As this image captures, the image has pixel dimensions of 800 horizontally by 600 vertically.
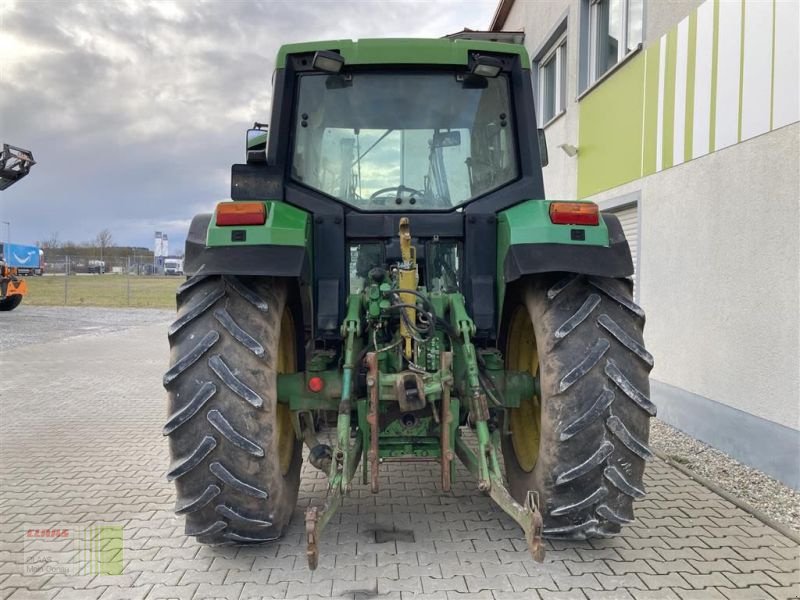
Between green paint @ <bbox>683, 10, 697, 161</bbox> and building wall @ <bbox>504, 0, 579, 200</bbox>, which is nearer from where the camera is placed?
green paint @ <bbox>683, 10, 697, 161</bbox>

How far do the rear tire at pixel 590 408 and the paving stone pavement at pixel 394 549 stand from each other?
29 centimetres

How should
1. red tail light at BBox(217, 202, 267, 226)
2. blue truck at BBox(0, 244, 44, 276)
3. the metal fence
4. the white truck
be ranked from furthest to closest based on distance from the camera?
the white truck, the metal fence, blue truck at BBox(0, 244, 44, 276), red tail light at BBox(217, 202, 267, 226)

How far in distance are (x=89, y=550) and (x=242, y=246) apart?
73.4 inches

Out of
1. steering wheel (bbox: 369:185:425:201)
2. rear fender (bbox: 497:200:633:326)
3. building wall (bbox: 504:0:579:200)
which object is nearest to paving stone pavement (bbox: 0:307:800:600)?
rear fender (bbox: 497:200:633:326)

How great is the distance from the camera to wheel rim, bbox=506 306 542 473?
3.69 meters

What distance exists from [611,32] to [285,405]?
7142 mm

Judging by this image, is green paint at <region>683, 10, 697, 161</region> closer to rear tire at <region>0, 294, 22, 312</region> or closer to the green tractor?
the green tractor

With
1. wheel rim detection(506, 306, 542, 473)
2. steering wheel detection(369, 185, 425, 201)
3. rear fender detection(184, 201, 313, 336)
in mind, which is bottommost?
wheel rim detection(506, 306, 542, 473)

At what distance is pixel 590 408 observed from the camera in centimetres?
289

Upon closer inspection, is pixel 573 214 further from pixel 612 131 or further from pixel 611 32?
pixel 611 32

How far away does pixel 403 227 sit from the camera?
3.06m

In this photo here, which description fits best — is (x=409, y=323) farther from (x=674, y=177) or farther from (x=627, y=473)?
(x=674, y=177)

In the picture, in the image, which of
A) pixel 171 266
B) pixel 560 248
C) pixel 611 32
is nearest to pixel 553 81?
pixel 611 32


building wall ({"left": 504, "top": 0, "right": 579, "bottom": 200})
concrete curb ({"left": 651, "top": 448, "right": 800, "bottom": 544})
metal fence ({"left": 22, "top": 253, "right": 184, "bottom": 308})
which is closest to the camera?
concrete curb ({"left": 651, "top": 448, "right": 800, "bottom": 544})
